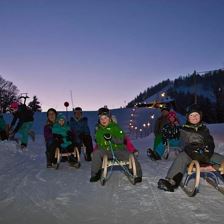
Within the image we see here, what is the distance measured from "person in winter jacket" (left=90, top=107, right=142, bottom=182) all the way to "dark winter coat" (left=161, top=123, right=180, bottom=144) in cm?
423

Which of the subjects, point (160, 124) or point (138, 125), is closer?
point (160, 124)

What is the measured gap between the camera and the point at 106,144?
777 centimetres

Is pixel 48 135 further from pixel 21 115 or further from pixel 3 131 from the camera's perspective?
pixel 3 131

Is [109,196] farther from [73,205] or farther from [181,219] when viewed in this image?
[181,219]

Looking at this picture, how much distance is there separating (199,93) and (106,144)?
120m

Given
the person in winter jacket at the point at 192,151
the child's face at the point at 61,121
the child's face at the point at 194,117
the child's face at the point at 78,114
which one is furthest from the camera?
the child's face at the point at 78,114

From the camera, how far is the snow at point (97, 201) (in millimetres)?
4543

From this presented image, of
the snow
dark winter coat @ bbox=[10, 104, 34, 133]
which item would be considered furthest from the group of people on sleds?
dark winter coat @ bbox=[10, 104, 34, 133]

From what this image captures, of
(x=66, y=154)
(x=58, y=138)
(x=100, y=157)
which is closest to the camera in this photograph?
(x=100, y=157)

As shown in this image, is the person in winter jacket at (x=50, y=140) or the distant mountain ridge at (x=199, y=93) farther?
the distant mountain ridge at (x=199, y=93)

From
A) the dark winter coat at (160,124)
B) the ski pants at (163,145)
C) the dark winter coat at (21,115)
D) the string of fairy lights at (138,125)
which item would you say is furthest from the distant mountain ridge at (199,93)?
the ski pants at (163,145)

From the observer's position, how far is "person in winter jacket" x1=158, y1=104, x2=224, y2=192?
621 cm

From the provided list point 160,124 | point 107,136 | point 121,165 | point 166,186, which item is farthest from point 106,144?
point 160,124

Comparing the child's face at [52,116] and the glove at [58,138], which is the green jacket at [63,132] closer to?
the glove at [58,138]
